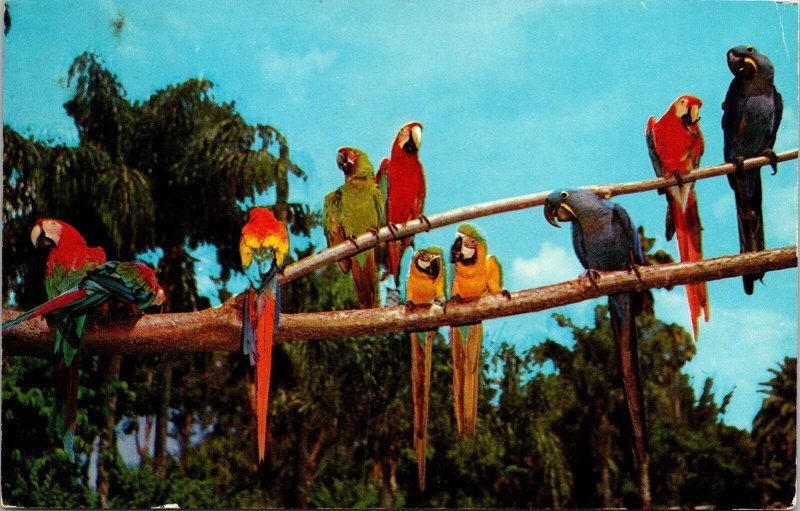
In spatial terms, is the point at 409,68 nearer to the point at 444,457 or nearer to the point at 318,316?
the point at 318,316

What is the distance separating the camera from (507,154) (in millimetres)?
3756

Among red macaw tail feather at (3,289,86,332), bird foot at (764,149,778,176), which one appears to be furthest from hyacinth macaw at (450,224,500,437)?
red macaw tail feather at (3,289,86,332)

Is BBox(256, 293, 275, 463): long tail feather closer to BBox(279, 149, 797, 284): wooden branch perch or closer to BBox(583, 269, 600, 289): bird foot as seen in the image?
BBox(279, 149, 797, 284): wooden branch perch

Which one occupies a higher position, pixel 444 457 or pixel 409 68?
pixel 409 68

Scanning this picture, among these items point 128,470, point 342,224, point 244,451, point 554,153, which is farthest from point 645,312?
point 128,470

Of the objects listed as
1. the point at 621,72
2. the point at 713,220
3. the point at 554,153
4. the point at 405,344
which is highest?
the point at 621,72

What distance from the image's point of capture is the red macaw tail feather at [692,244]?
3.70m

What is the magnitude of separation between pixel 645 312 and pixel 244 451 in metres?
1.71

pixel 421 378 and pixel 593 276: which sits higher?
pixel 593 276

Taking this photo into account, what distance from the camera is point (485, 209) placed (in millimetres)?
3727

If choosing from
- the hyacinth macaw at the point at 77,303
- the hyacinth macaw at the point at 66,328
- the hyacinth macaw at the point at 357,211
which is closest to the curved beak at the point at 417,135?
the hyacinth macaw at the point at 357,211

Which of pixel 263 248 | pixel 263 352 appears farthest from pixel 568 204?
pixel 263 352

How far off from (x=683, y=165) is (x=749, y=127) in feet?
0.98

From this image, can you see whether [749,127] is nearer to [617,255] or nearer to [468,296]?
[617,255]
